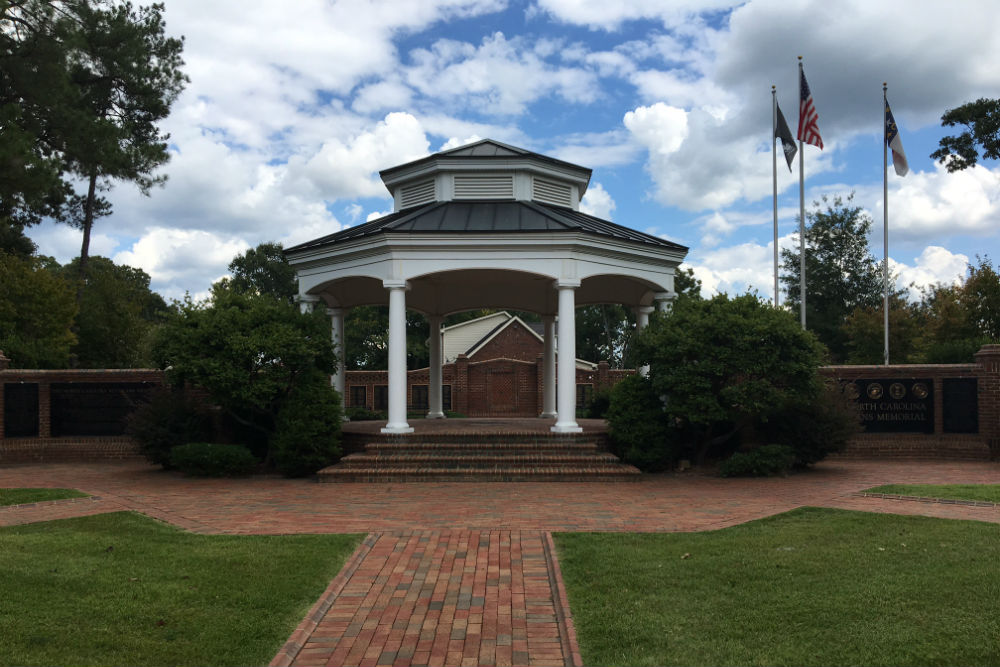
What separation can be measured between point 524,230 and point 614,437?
14.8 ft

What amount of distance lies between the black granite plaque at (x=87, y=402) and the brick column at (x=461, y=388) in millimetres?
19009

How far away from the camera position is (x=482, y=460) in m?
14.4

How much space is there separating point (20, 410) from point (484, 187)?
→ 1199 cm

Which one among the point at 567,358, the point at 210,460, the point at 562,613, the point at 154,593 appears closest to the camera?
the point at 562,613

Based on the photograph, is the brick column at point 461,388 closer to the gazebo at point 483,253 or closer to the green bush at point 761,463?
the gazebo at point 483,253

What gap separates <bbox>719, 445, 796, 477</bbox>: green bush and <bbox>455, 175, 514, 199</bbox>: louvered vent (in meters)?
8.03

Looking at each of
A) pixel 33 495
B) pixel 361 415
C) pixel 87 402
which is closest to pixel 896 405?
pixel 33 495

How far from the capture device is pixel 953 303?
30.3m

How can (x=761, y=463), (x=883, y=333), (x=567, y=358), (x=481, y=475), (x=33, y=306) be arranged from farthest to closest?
(x=883, y=333) < (x=33, y=306) < (x=567, y=358) < (x=761, y=463) < (x=481, y=475)

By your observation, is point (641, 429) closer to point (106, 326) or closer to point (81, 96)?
point (81, 96)

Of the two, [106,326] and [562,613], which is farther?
[106,326]

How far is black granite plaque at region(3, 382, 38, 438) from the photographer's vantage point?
58.3 ft

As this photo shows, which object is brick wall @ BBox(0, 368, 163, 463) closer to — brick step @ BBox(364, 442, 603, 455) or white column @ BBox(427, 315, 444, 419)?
brick step @ BBox(364, 442, 603, 455)

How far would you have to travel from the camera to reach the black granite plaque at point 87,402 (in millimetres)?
17953
